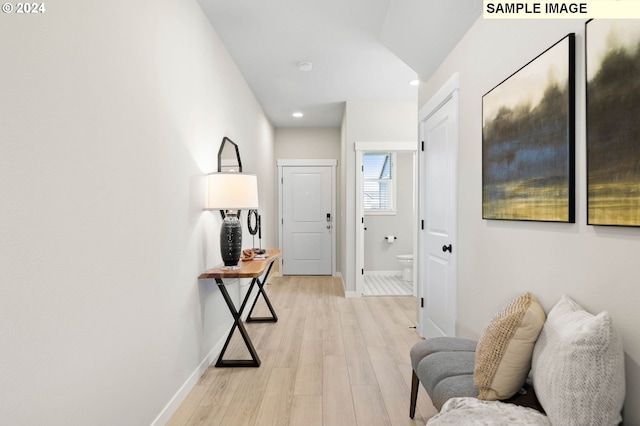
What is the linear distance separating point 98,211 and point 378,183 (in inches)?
220

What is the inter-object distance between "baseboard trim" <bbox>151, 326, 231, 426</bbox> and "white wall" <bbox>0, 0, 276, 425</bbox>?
0.04 m

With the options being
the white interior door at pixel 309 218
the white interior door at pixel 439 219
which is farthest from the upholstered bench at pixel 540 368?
the white interior door at pixel 309 218

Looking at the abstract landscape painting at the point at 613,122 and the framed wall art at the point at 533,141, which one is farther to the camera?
the framed wall art at the point at 533,141

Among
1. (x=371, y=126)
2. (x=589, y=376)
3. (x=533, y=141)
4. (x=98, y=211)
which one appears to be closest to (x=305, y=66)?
(x=371, y=126)

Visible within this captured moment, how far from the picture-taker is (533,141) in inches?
59.7

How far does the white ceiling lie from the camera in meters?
2.42

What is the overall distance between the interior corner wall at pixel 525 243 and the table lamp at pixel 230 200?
5.16 ft

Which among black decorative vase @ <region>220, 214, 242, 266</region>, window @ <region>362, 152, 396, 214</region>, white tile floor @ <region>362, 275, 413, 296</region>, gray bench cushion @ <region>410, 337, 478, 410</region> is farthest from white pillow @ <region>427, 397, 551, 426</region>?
window @ <region>362, 152, 396, 214</region>

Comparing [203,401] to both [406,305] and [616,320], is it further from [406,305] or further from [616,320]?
[406,305]

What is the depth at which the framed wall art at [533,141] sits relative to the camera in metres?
1.30

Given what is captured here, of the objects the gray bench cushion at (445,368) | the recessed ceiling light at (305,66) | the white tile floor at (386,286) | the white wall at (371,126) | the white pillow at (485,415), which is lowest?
the white tile floor at (386,286)

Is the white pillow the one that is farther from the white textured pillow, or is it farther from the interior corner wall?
the interior corner wall

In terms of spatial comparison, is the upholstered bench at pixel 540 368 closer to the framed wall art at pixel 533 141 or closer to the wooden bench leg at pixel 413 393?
the wooden bench leg at pixel 413 393

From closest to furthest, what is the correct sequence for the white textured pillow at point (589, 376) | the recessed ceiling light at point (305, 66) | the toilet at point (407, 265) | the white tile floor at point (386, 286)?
the white textured pillow at point (589, 376)
the recessed ceiling light at point (305, 66)
the white tile floor at point (386, 286)
the toilet at point (407, 265)
